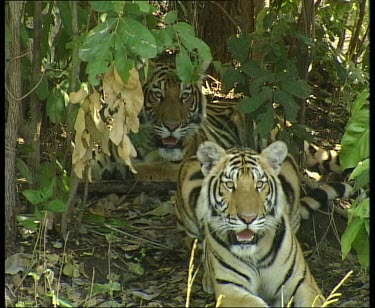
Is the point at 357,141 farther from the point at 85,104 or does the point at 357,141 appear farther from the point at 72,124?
the point at 72,124

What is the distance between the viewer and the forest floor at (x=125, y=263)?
4562 mm

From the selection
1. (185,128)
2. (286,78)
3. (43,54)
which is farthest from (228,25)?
(43,54)

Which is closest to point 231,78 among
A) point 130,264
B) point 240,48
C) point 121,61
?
point 240,48

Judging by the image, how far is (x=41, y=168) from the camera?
5074 millimetres

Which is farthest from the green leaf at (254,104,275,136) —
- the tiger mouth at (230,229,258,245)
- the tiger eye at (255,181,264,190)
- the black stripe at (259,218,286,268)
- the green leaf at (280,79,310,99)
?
the tiger mouth at (230,229,258,245)

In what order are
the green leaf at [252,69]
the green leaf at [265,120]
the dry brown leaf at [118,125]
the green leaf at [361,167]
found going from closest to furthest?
the green leaf at [361,167] → the dry brown leaf at [118,125] → the green leaf at [265,120] → the green leaf at [252,69]

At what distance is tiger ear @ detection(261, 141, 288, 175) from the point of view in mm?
4648

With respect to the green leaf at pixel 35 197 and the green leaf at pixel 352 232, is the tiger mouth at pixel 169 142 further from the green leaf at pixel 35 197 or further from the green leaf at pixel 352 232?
the green leaf at pixel 352 232

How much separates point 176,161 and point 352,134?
83.6 inches

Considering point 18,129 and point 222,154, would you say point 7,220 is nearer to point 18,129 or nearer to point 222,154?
point 18,129

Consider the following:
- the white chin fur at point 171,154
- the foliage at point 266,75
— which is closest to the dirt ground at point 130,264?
the white chin fur at point 171,154

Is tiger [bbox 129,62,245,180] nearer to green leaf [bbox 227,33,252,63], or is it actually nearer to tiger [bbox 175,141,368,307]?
green leaf [bbox 227,33,252,63]

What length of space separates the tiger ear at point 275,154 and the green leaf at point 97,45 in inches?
43.2

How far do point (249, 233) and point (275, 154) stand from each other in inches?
19.1
